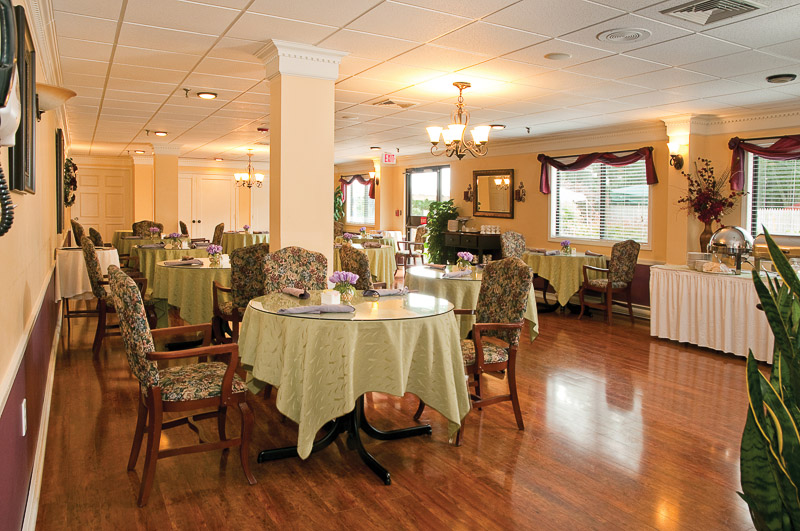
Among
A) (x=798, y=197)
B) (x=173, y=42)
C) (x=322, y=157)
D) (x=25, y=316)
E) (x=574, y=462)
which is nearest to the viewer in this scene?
(x=25, y=316)

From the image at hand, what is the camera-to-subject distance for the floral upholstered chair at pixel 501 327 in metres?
3.69

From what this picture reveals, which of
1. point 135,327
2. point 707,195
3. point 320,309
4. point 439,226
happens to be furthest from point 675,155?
point 135,327

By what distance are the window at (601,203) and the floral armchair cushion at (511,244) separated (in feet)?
4.50

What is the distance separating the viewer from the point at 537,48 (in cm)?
458

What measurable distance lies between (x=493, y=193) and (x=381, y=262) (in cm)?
290

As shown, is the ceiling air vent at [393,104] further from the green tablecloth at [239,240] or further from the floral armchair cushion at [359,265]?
the green tablecloth at [239,240]

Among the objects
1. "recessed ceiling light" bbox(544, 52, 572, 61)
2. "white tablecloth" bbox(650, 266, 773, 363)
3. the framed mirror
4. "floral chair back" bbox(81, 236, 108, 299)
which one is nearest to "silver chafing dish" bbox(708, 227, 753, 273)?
"white tablecloth" bbox(650, 266, 773, 363)

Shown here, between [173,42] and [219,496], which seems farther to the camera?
[173,42]

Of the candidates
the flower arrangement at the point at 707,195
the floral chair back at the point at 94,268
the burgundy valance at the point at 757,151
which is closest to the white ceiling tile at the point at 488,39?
the floral chair back at the point at 94,268

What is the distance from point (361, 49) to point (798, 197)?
564cm

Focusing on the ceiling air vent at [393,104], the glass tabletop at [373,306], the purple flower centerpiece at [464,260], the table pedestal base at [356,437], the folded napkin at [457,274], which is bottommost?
the table pedestal base at [356,437]

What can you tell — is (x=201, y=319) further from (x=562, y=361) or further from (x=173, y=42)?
(x=562, y=361)

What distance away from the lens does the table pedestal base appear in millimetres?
3205

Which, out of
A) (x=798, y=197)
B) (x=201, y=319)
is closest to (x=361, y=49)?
(x=201, y=319)
